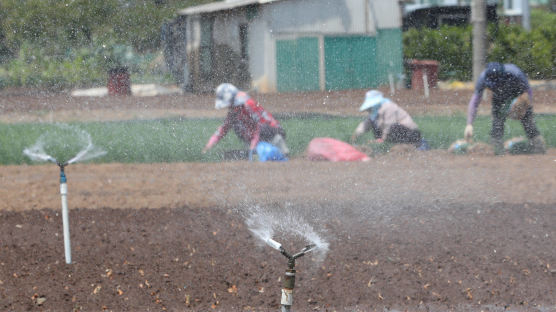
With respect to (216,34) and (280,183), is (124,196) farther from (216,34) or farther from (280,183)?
(216,34)

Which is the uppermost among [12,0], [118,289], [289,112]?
[12,0]

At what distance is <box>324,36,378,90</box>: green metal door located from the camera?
12.5 ft

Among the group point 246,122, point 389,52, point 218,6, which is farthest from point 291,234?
point 218,6

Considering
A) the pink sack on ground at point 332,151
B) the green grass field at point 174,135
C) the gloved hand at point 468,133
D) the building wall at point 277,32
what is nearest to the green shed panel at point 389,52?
the building wall at point 277,32

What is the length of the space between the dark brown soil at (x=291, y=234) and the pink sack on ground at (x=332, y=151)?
81 mm

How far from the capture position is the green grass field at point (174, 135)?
4715 millimetres

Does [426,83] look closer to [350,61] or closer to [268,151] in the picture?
[350,61]

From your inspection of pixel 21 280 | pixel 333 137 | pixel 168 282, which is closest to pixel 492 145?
pixel 333 137

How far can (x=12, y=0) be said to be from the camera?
4.88 meters

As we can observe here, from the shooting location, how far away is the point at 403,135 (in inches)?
204

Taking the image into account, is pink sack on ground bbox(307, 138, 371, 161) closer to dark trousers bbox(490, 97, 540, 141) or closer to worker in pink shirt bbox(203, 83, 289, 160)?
worker in pink shirt bbox(203, 83, 289, 160)

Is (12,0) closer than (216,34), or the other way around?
(216,34)

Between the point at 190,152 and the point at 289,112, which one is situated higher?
the point at 289,112

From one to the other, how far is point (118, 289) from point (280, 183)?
2307mm
